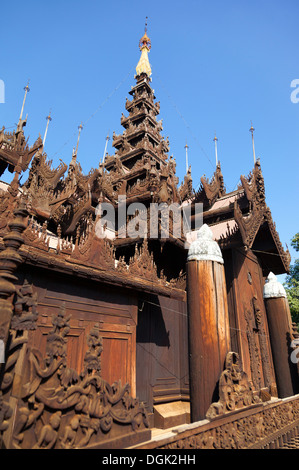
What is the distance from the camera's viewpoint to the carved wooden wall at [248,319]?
8.80 m

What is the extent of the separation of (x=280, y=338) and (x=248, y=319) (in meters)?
2.52

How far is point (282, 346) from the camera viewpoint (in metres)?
6.93

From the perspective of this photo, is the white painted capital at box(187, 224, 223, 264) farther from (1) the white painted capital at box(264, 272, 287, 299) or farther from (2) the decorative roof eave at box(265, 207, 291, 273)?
(2) the decorative roof eave at box(265, 207, 291, 273)

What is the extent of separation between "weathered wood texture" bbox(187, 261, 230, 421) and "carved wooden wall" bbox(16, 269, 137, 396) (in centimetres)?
282

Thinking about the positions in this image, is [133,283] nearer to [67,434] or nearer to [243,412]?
[243,412]

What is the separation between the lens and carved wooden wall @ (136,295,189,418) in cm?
767

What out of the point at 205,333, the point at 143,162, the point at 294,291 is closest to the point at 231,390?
the point at 205,333

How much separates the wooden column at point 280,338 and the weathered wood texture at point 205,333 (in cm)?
429

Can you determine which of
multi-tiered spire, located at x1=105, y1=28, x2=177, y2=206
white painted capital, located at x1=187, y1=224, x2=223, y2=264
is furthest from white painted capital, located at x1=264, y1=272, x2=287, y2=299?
multi-tiered spire, located at x1=105, y1=28, x2=177, y2=206

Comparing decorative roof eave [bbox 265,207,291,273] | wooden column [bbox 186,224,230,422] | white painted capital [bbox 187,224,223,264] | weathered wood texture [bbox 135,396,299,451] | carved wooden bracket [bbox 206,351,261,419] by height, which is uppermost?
decorative roof eave [bbox 265,207,291,273]

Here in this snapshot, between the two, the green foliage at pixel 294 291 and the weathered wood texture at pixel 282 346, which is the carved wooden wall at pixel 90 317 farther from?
the green foliage at pixel 294 291

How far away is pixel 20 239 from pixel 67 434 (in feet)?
5.33

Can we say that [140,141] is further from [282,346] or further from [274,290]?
[282,346]

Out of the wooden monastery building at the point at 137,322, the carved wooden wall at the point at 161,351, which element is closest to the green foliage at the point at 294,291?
the wooden monastery building at the point at 137,322
